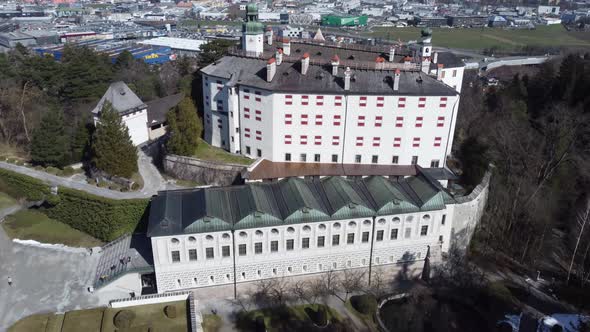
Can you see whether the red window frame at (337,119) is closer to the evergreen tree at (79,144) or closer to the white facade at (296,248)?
the white facade at (296,248)

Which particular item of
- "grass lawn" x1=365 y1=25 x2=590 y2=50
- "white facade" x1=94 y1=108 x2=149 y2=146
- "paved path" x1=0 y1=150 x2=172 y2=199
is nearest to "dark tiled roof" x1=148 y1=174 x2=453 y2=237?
"paved path" x1=0 y1=150 x2=172 y2=199

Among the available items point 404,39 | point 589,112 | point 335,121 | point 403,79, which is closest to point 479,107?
point 589,112

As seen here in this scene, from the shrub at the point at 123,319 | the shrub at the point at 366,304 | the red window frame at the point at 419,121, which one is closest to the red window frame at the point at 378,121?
the red window frame at the point at 419,121

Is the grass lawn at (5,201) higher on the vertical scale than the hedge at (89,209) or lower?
lower

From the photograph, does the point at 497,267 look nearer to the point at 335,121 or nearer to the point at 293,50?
the point at 335,121

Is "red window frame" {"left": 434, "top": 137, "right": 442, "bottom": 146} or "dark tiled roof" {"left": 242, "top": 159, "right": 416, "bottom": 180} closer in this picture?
"dark tiled roof" {"left": 242, "top": 159, "right": 416, "bottom": 180}

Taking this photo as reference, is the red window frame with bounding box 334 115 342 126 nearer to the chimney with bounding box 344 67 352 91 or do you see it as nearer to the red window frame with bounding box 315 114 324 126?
the red window frame with bounding box 315 114 324 126
